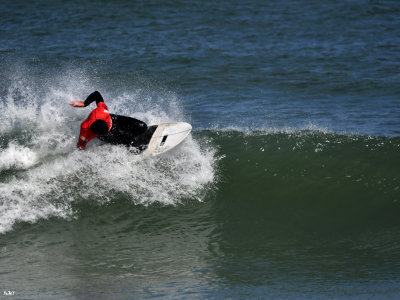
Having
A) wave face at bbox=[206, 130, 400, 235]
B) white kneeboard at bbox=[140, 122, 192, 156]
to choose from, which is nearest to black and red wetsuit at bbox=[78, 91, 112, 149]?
white kneeboard at bbox=[140, 122, 192, 156]

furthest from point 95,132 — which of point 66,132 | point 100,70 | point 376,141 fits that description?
point 100,70

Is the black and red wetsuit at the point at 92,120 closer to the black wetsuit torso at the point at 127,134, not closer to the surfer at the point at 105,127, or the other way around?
the surfer at the point at 105,127

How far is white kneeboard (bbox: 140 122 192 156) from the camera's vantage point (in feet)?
28.4

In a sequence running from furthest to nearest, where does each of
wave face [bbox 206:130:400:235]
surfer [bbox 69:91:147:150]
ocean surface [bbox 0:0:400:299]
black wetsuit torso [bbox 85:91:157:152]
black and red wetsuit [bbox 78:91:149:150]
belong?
1. black wetsuit torso [bbox 85:91:157:152]
2. black and red wetsuit [bbox 78:91:149:150]
3. surfer [bbox 69:91:147:150]
4. wave face [bbox 206:130:400:235]
5. ocean surface [bbox 0:0:400:299]

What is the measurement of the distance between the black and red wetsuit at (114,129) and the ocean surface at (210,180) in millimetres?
214

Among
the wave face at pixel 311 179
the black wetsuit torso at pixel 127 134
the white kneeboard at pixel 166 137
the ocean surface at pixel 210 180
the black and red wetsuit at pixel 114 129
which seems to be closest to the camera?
the ocean surface at pixel 210 180

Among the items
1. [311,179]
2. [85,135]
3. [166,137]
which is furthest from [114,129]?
[311,179]

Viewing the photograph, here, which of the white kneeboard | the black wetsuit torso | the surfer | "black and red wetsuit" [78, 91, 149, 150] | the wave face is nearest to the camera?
the wave face

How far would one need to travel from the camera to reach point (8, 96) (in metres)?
13.4

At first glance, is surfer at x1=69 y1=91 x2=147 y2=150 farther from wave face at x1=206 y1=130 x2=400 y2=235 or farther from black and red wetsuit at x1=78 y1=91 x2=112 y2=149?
wave face at x1=206 y1=130 x2=400 y2=235

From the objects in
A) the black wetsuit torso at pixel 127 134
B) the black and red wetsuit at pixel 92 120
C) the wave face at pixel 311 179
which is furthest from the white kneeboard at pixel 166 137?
the wave face at pixel 311 179

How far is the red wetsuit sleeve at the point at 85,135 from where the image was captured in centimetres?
809

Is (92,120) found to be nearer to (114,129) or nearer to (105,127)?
(105,127)

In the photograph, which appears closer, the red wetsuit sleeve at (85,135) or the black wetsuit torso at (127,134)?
the red wetsuit sleeve at (85,135)
